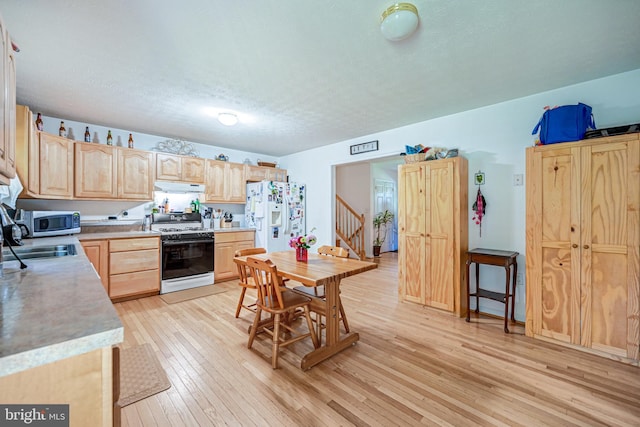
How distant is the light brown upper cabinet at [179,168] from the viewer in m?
4.15

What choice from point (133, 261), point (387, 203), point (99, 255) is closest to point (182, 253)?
point (133, 261)

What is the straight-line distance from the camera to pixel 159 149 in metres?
4.35

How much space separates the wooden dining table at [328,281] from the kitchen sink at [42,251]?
1.36 meters

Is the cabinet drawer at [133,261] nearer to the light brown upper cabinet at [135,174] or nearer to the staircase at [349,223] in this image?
the light brown upper cabinet at [135,174]

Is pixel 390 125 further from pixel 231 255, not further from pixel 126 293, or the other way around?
pixel 126 293

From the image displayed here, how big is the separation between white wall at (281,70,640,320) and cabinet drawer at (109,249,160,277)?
3.99m

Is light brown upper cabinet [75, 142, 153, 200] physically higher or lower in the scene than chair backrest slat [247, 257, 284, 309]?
higher

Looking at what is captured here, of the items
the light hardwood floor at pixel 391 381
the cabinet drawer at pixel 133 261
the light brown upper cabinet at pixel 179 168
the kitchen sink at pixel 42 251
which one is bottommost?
the light hardwood floor at pixel 391 381

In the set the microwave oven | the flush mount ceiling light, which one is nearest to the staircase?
the microwave oven

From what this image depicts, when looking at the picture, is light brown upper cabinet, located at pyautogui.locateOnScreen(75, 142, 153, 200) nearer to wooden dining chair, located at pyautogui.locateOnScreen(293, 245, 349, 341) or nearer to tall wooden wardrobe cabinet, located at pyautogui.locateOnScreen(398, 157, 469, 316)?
wooden dining chair, located at pyautogui.locateOnScreen(293, 245, 349, 341)

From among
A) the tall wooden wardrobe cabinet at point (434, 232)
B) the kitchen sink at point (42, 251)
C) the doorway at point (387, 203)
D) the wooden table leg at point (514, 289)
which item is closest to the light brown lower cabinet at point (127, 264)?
the kitchen sink at point (42, 251)

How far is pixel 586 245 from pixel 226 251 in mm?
4540

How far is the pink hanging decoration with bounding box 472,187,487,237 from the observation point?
3.13 metres

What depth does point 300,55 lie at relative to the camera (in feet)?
6.91
